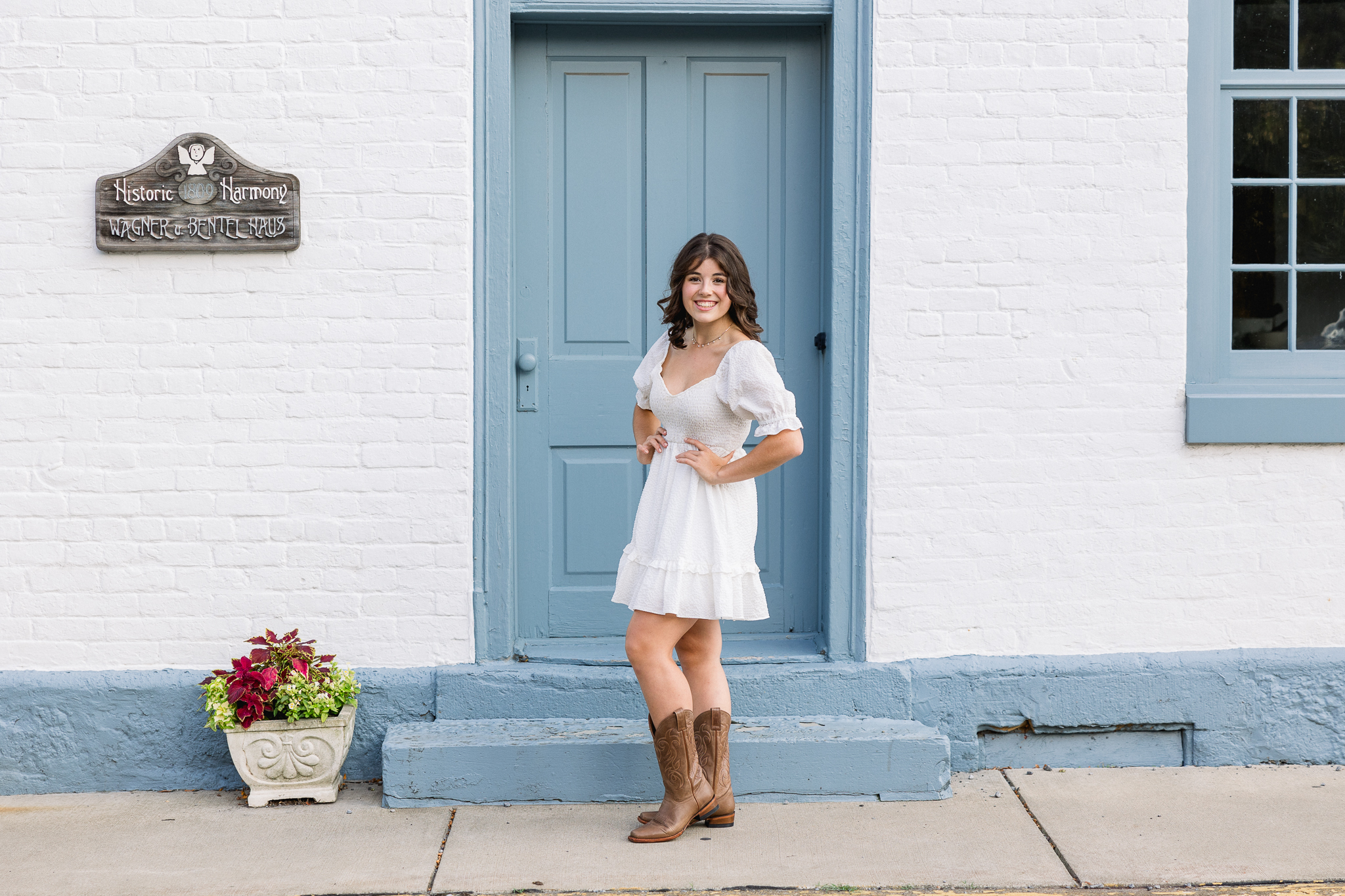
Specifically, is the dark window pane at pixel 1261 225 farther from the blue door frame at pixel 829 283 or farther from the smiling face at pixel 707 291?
the smiling face at pixel 707 291

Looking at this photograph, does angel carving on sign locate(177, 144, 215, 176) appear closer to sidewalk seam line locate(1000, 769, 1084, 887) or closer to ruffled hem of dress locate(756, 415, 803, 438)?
ruffled hem of dress locate(756, 415, 803, 438)

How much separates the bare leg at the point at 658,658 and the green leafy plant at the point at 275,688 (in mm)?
1074

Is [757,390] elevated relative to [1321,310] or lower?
lower

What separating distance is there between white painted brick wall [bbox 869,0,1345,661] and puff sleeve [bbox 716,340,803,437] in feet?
2.94

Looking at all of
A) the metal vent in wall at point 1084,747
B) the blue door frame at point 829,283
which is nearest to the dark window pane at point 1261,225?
the blue door frame at point 829,283

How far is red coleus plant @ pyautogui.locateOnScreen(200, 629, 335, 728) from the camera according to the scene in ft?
12.3

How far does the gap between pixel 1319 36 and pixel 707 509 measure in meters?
2.85

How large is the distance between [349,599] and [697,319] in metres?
1.62

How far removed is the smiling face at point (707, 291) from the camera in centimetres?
329

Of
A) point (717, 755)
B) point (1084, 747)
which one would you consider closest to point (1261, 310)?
point (1084, 747)

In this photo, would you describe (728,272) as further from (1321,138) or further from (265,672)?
(1321,138)

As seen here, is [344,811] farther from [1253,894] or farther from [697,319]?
[1253,894]

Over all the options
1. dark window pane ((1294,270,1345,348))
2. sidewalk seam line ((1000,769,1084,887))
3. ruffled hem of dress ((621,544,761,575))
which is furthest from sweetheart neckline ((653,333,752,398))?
dark window pane ((1294,270,1345,348))

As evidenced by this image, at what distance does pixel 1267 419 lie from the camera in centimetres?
404
